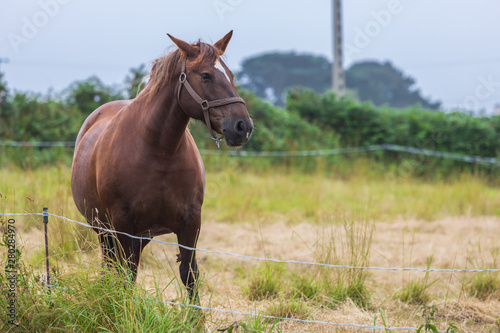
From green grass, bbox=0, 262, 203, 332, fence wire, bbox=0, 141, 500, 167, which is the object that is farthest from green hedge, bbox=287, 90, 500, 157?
green grass, bbox=0, 262, 203, 332

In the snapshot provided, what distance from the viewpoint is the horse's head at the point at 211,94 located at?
3.22 m

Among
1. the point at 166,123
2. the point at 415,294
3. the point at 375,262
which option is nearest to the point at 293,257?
the point at 375,262

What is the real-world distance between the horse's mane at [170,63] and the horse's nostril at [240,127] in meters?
0.50

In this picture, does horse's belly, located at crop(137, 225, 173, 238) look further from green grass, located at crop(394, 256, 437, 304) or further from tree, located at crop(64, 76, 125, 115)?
tree, located at crop(64, 76, 125, 115)

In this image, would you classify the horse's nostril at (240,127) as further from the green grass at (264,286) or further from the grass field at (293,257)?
the green grass at (264,286)

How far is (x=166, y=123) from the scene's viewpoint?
3.56 m

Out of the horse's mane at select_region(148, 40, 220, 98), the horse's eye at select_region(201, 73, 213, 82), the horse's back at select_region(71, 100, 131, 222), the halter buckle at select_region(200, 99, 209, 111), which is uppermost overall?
the horse's mane at select_region(148, 40, 220, 98)

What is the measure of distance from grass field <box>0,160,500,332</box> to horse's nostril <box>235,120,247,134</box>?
1039 mm

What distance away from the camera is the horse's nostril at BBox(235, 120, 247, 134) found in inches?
126

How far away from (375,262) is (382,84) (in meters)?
34.5

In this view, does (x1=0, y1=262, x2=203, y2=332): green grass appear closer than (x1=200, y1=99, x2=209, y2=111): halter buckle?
Yes

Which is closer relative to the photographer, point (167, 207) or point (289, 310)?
point (167, 207)

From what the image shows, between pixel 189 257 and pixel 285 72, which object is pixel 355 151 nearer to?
pixel 189 257

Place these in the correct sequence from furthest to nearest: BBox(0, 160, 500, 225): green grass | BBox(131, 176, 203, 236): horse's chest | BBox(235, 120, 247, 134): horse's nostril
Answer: BBox(0, 160, 500, 225): green grass → BBox(131, 176, 203, 236): horse's chest → BBox(235, 120, 247, 134): horse's nostril
